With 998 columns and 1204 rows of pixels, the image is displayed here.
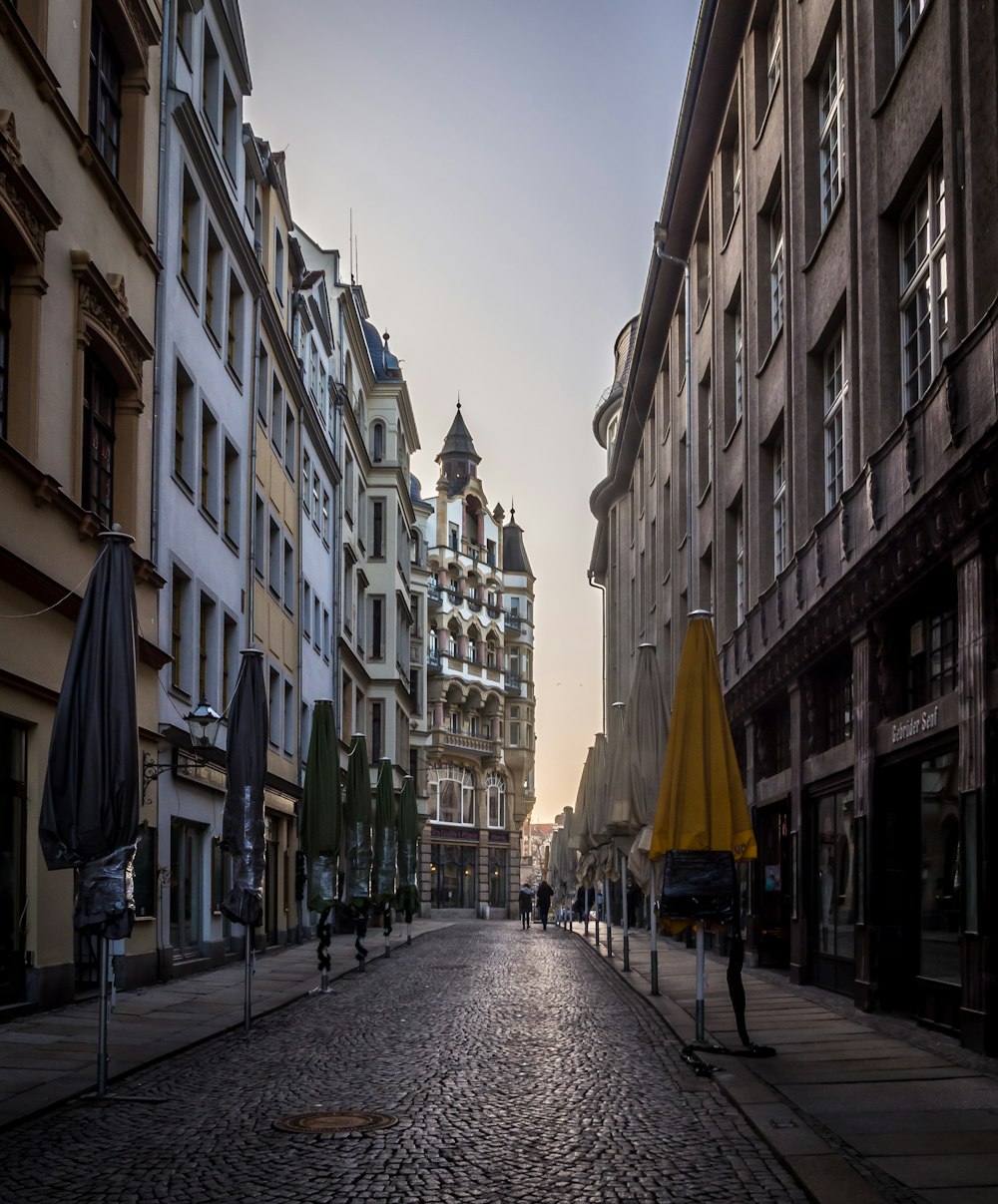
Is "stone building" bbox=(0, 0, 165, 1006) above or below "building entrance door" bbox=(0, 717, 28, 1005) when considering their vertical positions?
above

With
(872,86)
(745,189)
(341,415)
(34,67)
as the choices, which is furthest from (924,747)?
(341,415)

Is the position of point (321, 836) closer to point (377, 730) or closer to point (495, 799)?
point (377, 730)

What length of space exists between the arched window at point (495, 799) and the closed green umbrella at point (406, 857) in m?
51.7

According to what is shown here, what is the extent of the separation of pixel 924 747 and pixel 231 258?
19344 millimetres

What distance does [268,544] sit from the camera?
114 feet

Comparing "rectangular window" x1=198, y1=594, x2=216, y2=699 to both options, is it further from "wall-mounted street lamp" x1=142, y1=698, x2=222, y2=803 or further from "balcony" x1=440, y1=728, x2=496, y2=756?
"balcony" x1=440, y1=728, x2=496, y2=756

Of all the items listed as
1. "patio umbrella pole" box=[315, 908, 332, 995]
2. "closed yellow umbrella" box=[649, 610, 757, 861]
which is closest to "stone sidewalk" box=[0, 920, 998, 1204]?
"patio umbrella pole" box=[315, 908, 332, 995]

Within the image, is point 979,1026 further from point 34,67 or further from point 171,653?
point 171,653

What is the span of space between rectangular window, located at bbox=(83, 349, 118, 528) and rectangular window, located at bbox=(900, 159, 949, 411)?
31.6ft

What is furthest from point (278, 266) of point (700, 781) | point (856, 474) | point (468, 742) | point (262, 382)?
point (468, 742)

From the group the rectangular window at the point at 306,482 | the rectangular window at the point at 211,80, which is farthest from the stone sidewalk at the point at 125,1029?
the rectangular window at the point at 306,482

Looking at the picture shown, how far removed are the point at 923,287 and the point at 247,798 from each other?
8.58 m

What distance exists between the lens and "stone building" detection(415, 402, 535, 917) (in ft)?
268

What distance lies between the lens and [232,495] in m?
30.0
